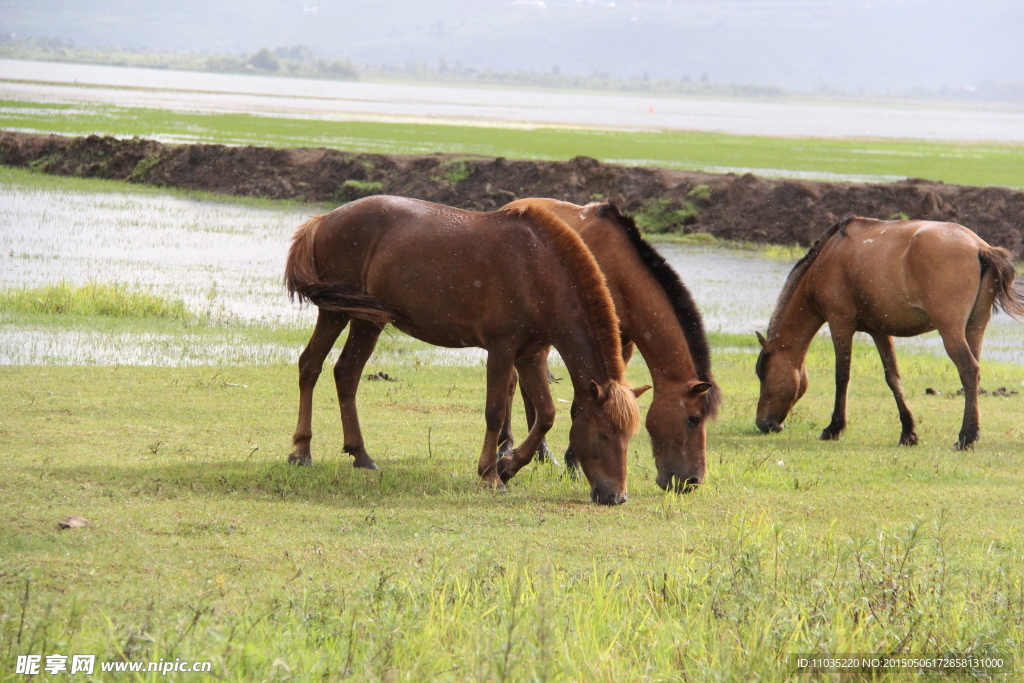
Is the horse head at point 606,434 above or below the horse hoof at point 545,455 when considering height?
above

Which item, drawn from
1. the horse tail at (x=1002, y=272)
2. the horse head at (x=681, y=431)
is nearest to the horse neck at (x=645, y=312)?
the horse head at (x=681, y=431)

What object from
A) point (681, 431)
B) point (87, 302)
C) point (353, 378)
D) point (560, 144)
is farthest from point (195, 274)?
point (560, 144)

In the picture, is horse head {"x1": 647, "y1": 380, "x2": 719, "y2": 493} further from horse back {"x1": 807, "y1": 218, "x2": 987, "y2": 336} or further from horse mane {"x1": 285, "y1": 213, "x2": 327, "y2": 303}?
horse back {"x1": 807, "y1": 218, "x2": 987, "y2": 336}

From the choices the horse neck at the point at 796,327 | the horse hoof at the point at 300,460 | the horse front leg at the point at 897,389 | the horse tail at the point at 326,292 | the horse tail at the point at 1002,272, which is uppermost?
the horse tail at the point at 1002,272

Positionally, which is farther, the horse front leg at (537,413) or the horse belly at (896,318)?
the horse belly at (896,318)

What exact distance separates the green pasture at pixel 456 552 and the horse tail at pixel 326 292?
1136mm

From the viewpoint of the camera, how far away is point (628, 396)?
6707mm

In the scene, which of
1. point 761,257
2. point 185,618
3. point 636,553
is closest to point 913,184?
point 761,257

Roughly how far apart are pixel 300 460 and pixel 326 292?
1.24 m

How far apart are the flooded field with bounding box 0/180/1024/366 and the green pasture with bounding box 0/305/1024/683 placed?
2.92 m

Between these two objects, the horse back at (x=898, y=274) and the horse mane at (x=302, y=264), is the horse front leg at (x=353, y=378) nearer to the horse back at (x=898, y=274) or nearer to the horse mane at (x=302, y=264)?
the horse mane at (x=302, y=264)

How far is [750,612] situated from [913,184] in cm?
2832

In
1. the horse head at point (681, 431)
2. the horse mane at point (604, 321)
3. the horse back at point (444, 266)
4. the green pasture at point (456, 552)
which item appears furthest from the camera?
the horse head at point (681, 431)

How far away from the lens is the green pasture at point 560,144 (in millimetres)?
40000
